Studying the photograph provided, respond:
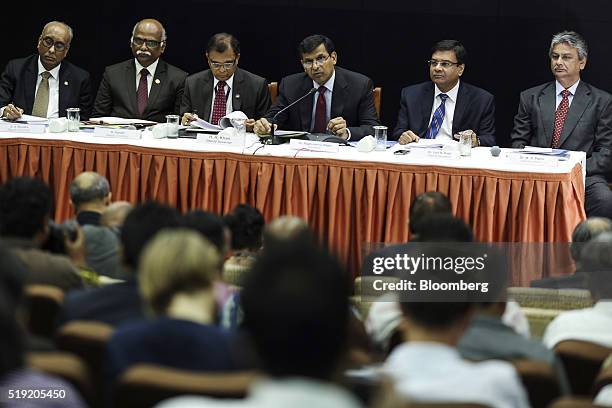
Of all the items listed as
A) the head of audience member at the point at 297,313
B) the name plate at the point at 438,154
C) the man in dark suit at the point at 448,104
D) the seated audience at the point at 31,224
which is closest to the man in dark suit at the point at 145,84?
the man in dark suit at the point at 448,104

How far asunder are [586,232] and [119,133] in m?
2.70

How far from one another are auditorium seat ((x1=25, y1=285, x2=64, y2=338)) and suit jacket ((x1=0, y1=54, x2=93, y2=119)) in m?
4.01

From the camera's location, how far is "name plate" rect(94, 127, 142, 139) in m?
5.51

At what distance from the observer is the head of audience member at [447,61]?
603 cm

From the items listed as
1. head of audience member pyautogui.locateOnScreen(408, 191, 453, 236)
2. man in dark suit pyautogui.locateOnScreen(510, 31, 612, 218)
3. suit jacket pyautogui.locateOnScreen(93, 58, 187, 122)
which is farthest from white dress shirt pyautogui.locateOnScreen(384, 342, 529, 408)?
suit jacket pyautogui.locateOnScreen(93, 58, 187, 122)

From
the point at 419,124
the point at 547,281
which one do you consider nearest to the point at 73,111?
the point at 419,124

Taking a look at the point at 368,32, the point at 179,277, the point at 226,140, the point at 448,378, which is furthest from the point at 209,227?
the point at 368,32

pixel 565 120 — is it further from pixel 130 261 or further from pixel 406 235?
pixel 130 261

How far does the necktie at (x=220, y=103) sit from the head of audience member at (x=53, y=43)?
3.35ft

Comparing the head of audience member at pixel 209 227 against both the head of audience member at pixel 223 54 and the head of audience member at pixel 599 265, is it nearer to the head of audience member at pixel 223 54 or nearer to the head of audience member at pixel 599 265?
the head of audience member at pixel 599 265

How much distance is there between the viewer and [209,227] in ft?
10.2

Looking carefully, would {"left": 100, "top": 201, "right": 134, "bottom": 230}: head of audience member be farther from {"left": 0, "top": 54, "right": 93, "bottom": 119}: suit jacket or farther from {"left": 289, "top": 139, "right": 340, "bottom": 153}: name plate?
{"left": 0, "top": 54, "right": 93, "bottom": 119}: suit jacket

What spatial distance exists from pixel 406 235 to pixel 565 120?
145cm

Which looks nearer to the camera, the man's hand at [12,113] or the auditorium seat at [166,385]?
the auditorium seat at [166,385]
